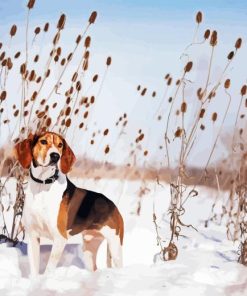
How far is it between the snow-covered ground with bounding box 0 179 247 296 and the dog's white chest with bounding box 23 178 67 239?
179mm

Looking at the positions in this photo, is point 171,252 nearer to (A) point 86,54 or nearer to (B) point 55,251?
(B) point 55,251

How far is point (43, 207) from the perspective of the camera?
247cm

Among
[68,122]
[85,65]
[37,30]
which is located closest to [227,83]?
[85,65]

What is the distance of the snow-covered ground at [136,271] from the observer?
7.98 feet

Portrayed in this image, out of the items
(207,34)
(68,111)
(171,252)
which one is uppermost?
(207,34)

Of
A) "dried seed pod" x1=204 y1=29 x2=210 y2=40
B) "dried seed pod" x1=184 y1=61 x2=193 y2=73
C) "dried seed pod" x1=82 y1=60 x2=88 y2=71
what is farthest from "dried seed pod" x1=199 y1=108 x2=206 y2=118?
"dried seed pod" x1=82 y1=60 x2=88 y2=71

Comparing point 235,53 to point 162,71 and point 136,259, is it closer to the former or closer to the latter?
point 162,71

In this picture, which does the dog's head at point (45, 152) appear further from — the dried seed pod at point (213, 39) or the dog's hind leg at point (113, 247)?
the dried seed pod at point (213, 39)

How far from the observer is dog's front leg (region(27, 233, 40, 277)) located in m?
2.53

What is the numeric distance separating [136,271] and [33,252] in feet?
1.36

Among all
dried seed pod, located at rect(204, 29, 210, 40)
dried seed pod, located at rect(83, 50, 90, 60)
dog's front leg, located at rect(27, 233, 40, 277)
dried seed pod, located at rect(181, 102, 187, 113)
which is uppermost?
dried seed pod, located at rect(204, 29, 210, 40)

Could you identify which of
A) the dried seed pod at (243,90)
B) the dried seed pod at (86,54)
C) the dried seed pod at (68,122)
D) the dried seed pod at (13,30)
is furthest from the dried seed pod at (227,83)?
the dried seed pod at (13,30)

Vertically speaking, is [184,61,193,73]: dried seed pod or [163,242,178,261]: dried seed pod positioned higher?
[184,61,193,73]: dried seed pod

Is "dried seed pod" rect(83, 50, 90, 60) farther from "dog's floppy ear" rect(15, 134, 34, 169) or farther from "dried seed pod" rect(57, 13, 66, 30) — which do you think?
"dog's floppy ear" rect(15, 134, 34, 169)
